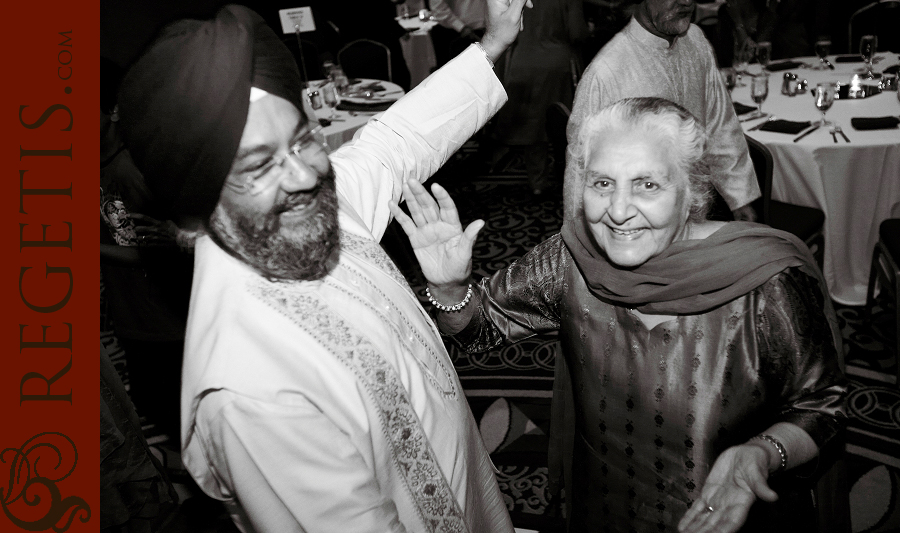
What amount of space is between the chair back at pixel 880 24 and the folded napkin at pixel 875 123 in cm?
251

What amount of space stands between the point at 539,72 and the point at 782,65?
67.4 inches

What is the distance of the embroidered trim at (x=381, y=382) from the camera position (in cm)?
107

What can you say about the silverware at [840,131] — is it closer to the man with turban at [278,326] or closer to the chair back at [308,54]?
the man with turban at [278,326]

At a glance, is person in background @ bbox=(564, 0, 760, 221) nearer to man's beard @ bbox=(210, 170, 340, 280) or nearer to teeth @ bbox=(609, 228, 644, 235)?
teeth @ bbox=(609, 228, 644, 235)

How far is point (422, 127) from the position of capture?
1.55m

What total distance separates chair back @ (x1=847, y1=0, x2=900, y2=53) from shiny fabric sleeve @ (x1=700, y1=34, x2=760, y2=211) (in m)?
3.55

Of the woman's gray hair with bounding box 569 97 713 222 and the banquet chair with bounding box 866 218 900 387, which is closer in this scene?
the woman's gray hair with bounding box 569 97 713 222

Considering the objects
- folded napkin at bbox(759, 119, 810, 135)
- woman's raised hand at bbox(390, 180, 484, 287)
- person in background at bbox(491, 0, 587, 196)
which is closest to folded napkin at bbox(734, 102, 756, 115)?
folded napkin at bbox(759, 119, 810, 135)

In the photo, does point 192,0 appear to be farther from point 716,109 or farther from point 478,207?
point 716,109

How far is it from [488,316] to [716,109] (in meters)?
1.67

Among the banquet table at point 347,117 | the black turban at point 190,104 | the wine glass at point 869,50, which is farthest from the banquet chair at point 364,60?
the black turban at point 190,104

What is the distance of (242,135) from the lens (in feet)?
3.28

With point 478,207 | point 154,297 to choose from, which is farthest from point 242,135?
point 478,207

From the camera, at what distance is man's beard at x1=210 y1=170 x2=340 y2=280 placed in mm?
1063
